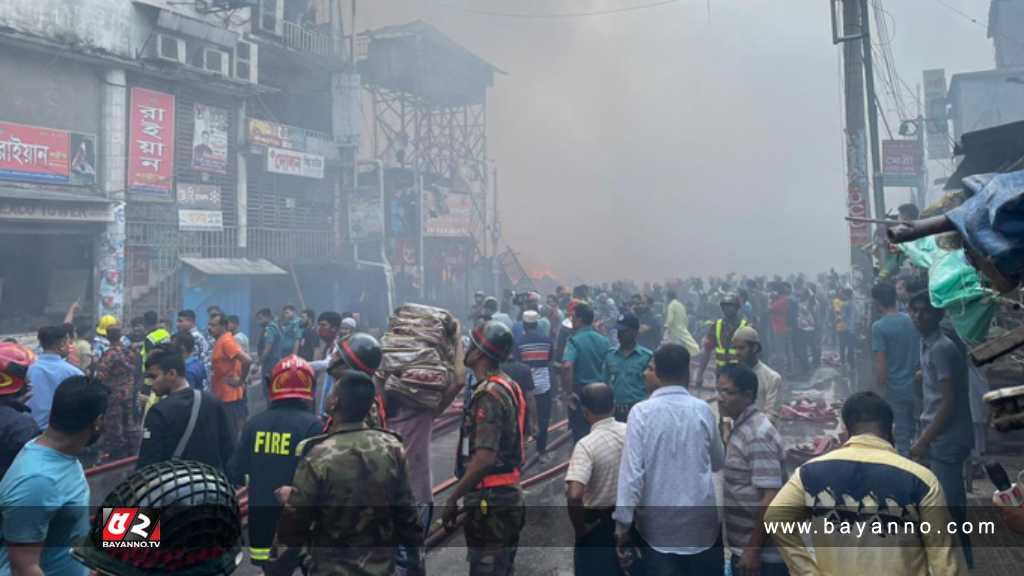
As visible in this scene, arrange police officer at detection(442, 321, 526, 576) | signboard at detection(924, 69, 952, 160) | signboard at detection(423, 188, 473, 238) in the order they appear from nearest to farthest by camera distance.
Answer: police officer at detection(442, 321, 526, 576) → signboard at detection(924, 69, 952, 160) → signboard at detection(423, 188, 473, 238)

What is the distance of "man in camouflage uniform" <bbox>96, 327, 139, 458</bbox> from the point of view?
8.27 metres

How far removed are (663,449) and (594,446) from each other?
0.43 m

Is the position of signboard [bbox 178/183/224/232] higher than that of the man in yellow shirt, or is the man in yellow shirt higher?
signboard [bbox 178/183/224/232]

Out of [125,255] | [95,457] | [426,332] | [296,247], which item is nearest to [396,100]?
[296,247]

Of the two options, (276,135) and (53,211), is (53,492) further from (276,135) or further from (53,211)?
(276,135)

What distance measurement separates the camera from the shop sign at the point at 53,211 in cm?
1477

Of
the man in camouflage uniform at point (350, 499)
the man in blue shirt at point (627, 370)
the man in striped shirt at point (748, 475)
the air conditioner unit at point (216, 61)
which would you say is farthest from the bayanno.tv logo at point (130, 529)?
the air conditioner unit at point (216, 61)

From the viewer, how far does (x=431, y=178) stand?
96.7 feet

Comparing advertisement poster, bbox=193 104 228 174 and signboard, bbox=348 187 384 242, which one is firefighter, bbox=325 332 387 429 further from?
signboard, bbox=348 187 384 242

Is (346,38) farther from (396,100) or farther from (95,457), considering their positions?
(95,457)

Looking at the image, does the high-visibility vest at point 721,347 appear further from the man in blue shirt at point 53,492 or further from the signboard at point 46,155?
the signboard at point 46,155

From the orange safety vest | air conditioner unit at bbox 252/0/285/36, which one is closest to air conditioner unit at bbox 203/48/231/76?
air conditioner unit at bbox 252/0/285/36

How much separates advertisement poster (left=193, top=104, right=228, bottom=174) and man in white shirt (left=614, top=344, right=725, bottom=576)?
778 inches

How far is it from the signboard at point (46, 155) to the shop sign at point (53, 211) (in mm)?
874
